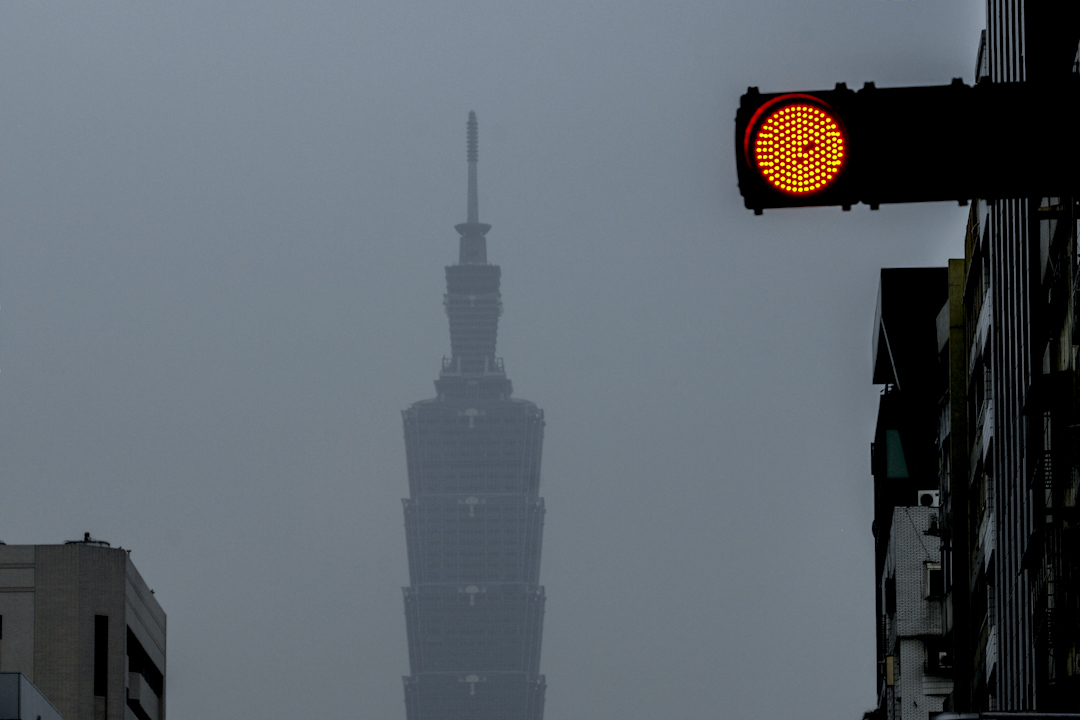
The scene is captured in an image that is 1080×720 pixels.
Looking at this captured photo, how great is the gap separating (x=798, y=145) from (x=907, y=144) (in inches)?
19.6

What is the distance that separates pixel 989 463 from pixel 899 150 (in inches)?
1653

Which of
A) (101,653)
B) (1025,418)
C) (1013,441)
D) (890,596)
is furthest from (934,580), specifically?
(101,653)

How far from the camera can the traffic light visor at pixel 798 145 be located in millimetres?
8578

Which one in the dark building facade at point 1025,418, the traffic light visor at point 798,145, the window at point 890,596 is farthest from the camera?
the window at point 890,596

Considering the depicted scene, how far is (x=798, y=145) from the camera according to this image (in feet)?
28.2

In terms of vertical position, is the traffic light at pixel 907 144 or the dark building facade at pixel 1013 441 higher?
the dark building facade at pixel 1013 441

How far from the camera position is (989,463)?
4956cm

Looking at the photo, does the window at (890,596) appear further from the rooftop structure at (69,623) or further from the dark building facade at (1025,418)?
the rooftop structure at (69,623)

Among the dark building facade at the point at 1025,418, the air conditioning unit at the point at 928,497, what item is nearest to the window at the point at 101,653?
the air conditioning unit at the point at 928,497

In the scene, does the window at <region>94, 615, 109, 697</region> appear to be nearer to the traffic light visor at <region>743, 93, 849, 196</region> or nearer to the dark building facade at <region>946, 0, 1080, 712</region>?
the dark building facade at <region>946, 0, 1080, 712</region>

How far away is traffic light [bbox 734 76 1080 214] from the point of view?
28.2 feet

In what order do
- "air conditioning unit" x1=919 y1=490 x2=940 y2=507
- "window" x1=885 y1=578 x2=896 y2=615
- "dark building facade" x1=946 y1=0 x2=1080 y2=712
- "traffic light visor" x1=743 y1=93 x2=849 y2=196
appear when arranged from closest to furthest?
"traffic light visor" x1=743 y1=93 x2=849 y2=196 → "dark building facade" x1=946 y1=0 x2=1080 y2=712 → "window" x1=885 y1=578 x2=896 y2=615 → "air conditioning unit" x1=919 y1=490 x2=940 y2=507

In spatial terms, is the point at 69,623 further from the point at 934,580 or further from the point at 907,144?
the point at 907,144

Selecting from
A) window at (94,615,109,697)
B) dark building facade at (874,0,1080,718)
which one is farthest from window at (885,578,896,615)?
→ window at (94,615,109,697)
